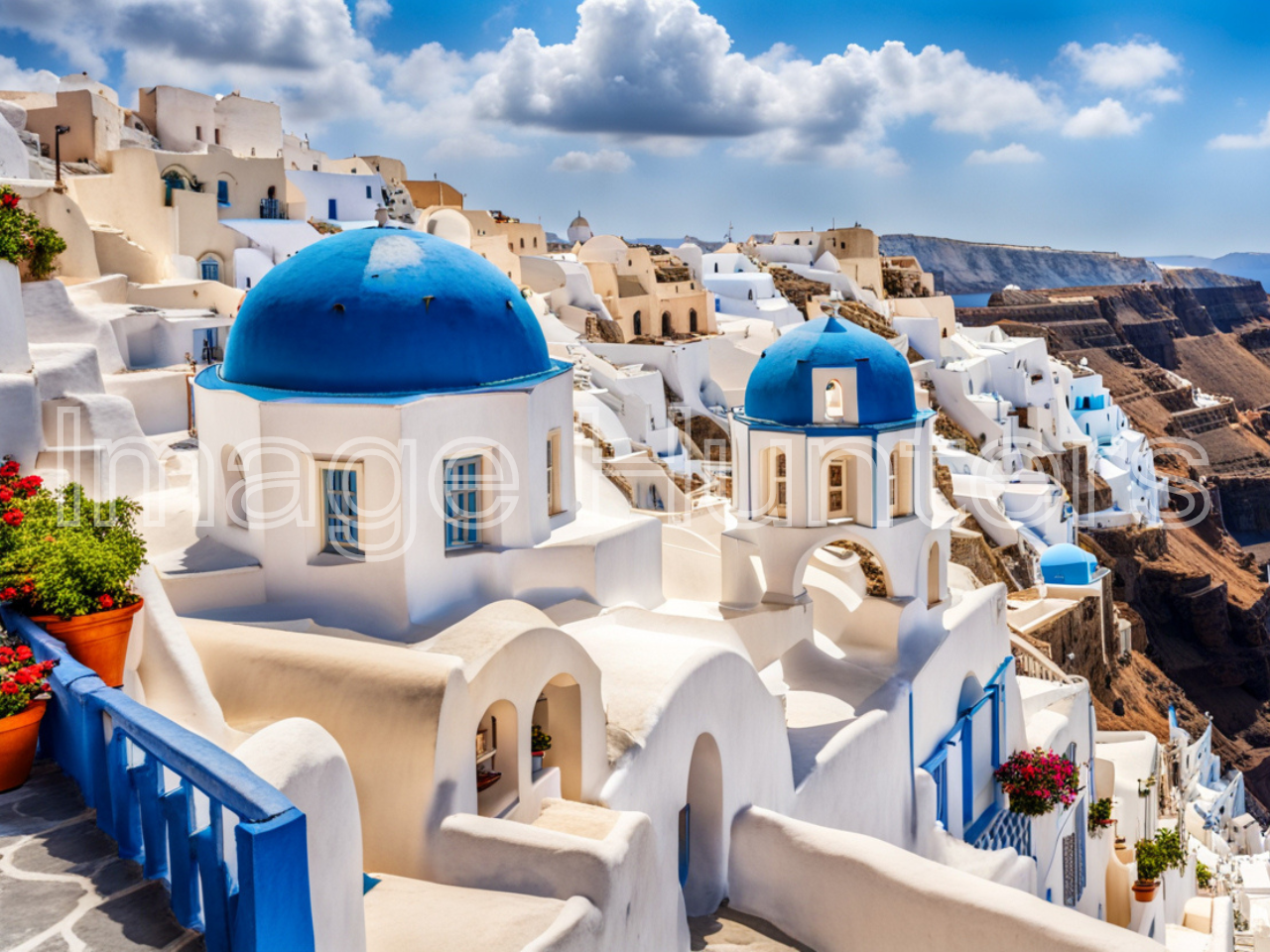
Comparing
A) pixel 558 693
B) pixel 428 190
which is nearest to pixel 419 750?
pixel 558 693

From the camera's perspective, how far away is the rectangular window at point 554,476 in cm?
1132

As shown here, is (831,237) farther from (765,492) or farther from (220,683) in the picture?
(220,683)

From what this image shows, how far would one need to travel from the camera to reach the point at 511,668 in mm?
7578

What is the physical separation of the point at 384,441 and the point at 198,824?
18.4 ft

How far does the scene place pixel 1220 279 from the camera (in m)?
166

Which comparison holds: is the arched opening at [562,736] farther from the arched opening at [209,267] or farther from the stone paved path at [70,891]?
the arched opening at [209,267]

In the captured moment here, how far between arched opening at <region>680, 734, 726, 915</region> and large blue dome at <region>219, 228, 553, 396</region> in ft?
13.0

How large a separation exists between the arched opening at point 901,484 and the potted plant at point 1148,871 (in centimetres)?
830

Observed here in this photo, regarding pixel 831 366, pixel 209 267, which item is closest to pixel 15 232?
pixel 831 366

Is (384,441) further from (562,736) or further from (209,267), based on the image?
(209,267)

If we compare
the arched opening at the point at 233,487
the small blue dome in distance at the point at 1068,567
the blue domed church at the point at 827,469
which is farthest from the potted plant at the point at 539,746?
the small blue dome in distance at the point at 1068,567

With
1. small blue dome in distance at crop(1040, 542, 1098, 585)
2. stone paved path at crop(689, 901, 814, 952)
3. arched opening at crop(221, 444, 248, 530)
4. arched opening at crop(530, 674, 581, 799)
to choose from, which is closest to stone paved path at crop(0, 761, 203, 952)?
arched opening at crop(530, 674, 581, 799)

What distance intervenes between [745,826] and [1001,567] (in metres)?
23.3

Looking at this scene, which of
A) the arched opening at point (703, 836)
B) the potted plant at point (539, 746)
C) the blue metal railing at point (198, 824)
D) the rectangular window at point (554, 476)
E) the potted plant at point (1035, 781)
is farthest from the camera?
the potted plant at point (1035, 781)
